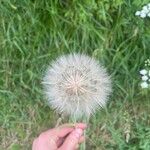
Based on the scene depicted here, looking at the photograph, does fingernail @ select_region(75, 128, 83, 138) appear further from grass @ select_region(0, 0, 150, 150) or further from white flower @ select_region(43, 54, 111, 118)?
grass @ select_region(0, 0, 150, 150)

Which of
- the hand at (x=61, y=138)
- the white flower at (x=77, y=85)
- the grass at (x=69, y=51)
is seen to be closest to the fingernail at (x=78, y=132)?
the hand at (x=61, y=138)

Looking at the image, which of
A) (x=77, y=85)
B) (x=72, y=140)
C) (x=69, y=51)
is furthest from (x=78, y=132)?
(x=69, y=51)

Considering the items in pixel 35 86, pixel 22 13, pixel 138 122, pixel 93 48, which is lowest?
pixel 138 122

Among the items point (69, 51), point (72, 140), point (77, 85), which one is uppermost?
point (69, 51)

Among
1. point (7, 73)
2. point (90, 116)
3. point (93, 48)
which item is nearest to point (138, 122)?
point (90, 116)

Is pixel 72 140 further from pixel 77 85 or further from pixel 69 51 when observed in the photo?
pixel 69 51

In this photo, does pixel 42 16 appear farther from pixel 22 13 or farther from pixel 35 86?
pixel 35 86

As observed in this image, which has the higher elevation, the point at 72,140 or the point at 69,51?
the point at 69,51

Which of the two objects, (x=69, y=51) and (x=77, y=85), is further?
(x=69, y=51)
